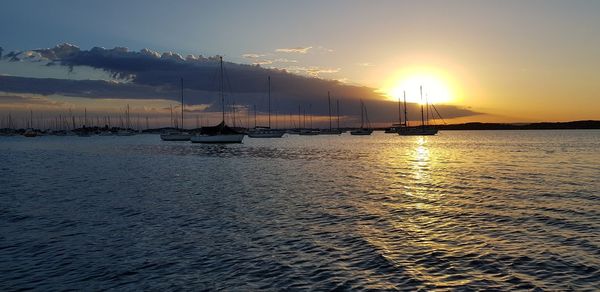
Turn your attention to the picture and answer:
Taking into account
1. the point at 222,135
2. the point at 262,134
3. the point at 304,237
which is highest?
the point at 262,134

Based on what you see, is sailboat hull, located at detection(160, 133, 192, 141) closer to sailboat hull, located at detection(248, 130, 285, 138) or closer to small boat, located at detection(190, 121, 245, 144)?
sailboat hull, located at detection(248, 130, 285, 138)

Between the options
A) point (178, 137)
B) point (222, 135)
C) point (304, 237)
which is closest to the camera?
point (304, 237)

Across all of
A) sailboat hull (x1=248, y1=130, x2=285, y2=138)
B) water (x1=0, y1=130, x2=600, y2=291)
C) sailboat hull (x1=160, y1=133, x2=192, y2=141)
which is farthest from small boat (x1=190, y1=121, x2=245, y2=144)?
sailboat hull (x1=248, y1=130, x2=285, y2=138)

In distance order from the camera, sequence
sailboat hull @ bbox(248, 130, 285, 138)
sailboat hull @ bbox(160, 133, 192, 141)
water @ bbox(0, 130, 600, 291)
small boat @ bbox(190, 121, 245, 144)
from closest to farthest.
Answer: water @ bbox(0, 130, 600, 291) < small boat @ bbox(190, 121, 245, 144) < sailboat hull @ bbox(160, 133, 192, 141) < sailboat hull @ bbox(248, 130, 285, 138)

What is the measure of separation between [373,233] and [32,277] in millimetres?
12187

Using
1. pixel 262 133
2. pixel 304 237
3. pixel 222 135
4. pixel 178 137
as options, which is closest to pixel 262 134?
pixel 262 133

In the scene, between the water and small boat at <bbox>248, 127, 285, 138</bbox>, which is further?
small boat at <bbox>248, 127, 285, 138</bbox>

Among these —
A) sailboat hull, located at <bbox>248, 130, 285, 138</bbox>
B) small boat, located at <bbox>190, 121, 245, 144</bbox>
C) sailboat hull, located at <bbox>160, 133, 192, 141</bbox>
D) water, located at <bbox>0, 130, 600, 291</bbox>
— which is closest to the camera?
water, located at <bbox>0, 130, 600, 291</bbox>

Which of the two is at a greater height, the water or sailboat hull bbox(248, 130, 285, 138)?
sailboat hull bbox(248, 130, 285, 138)

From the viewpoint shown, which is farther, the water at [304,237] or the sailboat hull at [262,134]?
the sailboat hull at [262,134]

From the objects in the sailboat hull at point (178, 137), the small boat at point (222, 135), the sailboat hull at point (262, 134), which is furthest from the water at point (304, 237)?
the sailboat hull at point (262, 134)

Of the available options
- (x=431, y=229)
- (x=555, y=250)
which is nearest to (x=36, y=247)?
(x=431, y=229)

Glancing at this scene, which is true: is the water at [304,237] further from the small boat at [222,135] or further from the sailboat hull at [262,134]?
the sailboat hull at [262,134]

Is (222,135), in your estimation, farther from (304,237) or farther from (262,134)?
(304,237)
